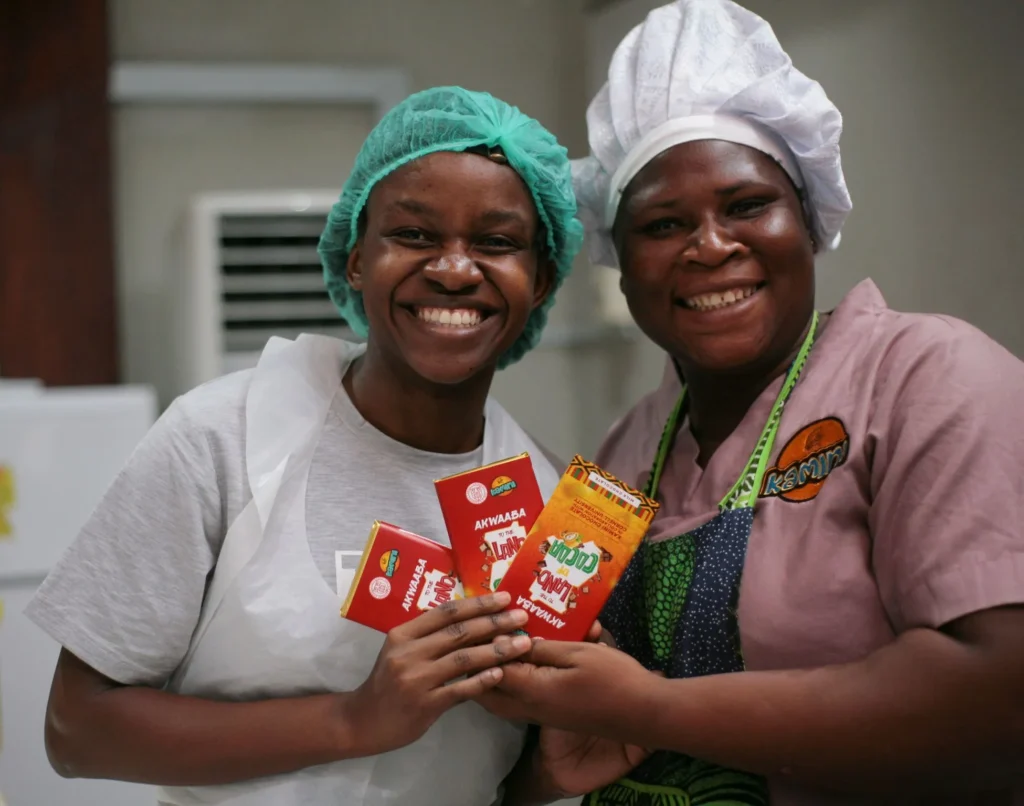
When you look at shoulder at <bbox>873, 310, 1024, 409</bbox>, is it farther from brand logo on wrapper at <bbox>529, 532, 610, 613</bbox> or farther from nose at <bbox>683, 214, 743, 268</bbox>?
brand logo on wrapper at <bbox>529, 532, 610, 613</bbox>

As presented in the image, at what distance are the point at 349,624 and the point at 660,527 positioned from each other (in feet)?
1.22

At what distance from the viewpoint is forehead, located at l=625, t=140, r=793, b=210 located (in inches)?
47.9

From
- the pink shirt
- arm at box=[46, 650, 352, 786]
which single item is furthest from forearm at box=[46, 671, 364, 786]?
the pink shirt

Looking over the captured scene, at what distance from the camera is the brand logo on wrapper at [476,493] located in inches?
41.1

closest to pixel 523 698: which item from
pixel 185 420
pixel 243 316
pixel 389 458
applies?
pixel 389 458

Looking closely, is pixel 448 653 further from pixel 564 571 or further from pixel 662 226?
pixel 662 226

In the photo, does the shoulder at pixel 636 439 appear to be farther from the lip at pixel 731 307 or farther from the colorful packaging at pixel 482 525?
the colorful packaging at pixel 482 525

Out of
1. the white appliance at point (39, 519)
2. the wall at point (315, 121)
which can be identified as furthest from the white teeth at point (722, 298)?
the wall at point (315, 121)

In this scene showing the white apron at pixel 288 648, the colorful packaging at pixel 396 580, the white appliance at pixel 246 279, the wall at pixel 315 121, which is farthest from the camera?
the wall at pixel 315 121

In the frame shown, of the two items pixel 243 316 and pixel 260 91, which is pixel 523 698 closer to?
pixel 243 316

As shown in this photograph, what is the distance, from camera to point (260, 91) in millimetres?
3002

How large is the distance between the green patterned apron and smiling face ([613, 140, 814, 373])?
6 centimetres

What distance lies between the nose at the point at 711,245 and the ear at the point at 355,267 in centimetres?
38

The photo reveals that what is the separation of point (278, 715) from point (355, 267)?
1.69 ft
